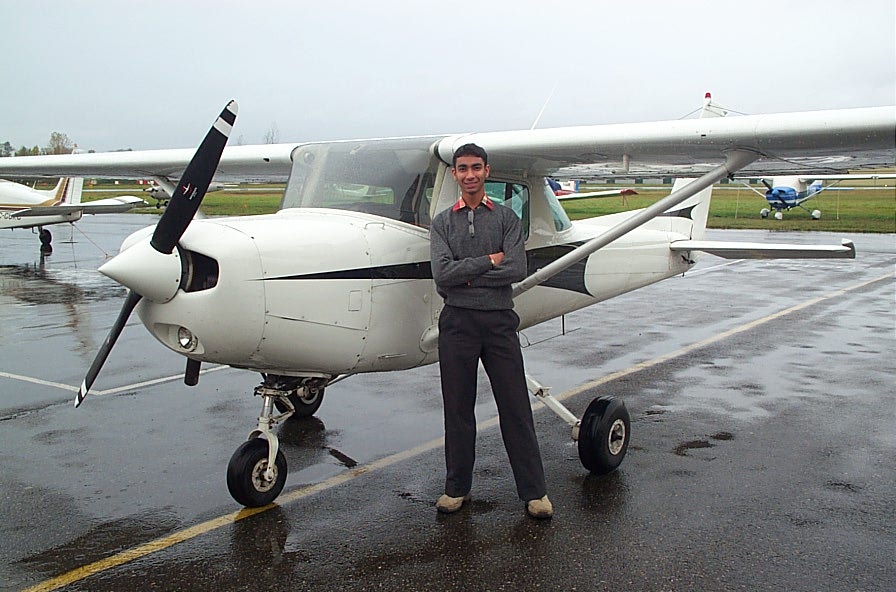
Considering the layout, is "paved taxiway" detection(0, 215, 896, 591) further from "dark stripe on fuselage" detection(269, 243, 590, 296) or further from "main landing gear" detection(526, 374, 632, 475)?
"dark stripe on fuselage" detection(269, 243, 590, 296)

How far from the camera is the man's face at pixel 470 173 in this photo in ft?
14.1

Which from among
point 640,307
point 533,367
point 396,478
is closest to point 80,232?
point 640,307

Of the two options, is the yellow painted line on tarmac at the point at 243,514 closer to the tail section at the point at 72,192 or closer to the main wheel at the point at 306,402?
the main wheel at the point at 306,402

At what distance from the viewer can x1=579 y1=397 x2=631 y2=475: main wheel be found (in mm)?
5047

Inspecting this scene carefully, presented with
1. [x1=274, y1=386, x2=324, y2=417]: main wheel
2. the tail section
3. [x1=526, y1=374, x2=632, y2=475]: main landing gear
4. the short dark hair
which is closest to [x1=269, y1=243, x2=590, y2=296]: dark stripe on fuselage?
the short dark hair

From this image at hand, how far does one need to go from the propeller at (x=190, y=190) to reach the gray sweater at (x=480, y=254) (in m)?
1.24

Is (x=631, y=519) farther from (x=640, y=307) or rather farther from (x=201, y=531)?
(x=640, y=307)

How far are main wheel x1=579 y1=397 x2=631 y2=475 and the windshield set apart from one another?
5.51ft

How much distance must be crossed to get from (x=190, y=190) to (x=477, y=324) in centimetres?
165

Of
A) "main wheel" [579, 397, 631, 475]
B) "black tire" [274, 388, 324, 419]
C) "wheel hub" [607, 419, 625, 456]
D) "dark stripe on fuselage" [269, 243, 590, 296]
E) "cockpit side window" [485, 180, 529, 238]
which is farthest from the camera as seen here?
"black tire" [274, 388, 324, 419]

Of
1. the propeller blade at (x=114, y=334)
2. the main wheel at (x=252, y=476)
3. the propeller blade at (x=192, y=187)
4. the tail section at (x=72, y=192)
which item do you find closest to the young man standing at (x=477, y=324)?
the main wheel at (x=252, y=476)

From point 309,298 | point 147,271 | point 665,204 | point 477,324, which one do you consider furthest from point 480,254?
point 147,271

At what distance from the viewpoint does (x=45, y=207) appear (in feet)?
72.8

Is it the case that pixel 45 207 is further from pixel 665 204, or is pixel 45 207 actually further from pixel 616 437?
pixel 665 204
